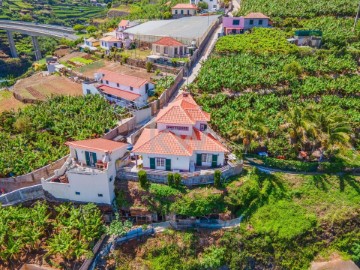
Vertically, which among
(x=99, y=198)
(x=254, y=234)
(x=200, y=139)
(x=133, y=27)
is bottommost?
(x=254, y=234)

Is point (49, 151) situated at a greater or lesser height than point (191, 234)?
greater

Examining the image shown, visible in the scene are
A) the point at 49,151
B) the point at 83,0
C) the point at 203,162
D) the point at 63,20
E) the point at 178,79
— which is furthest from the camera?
the point at 83,0

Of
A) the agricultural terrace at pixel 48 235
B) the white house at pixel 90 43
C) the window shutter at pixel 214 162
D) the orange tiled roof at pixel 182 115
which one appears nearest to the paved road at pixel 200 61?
the orange tiled roof at pixel 182 115

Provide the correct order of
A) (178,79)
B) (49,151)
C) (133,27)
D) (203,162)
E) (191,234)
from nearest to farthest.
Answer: (191,234) → (203,162) → (49,151) → (178,79) → (133,27)

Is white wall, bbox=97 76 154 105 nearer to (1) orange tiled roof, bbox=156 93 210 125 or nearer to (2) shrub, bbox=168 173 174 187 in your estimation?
(1) orange tiled roof, bbox=156 93 210 125

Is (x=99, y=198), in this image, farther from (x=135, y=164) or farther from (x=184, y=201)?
(x=184, y=201)

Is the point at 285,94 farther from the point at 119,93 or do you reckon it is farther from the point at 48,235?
the point at 48,235

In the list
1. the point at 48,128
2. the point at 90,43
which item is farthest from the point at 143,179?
the point at 90,43

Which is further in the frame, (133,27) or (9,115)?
(133,27)

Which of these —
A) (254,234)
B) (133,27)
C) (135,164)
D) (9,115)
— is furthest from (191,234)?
(133,27)
